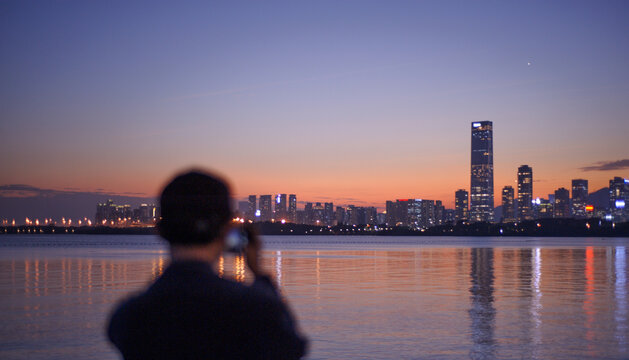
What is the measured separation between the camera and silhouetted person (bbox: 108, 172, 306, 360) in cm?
263

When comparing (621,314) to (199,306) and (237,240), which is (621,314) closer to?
(237,240)

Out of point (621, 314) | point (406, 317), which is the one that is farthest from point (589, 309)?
point (406, 317)

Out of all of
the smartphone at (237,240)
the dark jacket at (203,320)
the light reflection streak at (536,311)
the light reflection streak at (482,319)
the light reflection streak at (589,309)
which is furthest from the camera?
the light reflection streak at (589,309)

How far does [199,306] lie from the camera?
266 centimetres

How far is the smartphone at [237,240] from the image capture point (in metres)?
2.78

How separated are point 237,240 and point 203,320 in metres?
0.37

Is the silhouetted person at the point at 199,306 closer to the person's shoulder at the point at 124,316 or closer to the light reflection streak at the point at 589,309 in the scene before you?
the person's shoulder at the point at 124,316

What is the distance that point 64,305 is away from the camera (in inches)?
808

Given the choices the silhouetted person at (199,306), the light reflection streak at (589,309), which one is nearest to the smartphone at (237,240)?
the silhouetted person at (199,306)

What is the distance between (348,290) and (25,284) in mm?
13351

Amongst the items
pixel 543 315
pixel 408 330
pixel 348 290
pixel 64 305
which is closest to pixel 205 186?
pixel 408 330

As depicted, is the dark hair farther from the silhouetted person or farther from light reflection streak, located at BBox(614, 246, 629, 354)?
light reflection streak, located at BBox(614, 246, 629, 354)

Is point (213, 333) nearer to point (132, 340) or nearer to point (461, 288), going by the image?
point (132, 340)

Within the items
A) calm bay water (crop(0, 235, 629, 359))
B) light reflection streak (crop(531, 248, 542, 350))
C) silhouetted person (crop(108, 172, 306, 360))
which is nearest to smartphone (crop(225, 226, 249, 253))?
silhouetted person (crop(108, 172, 306, 360))
